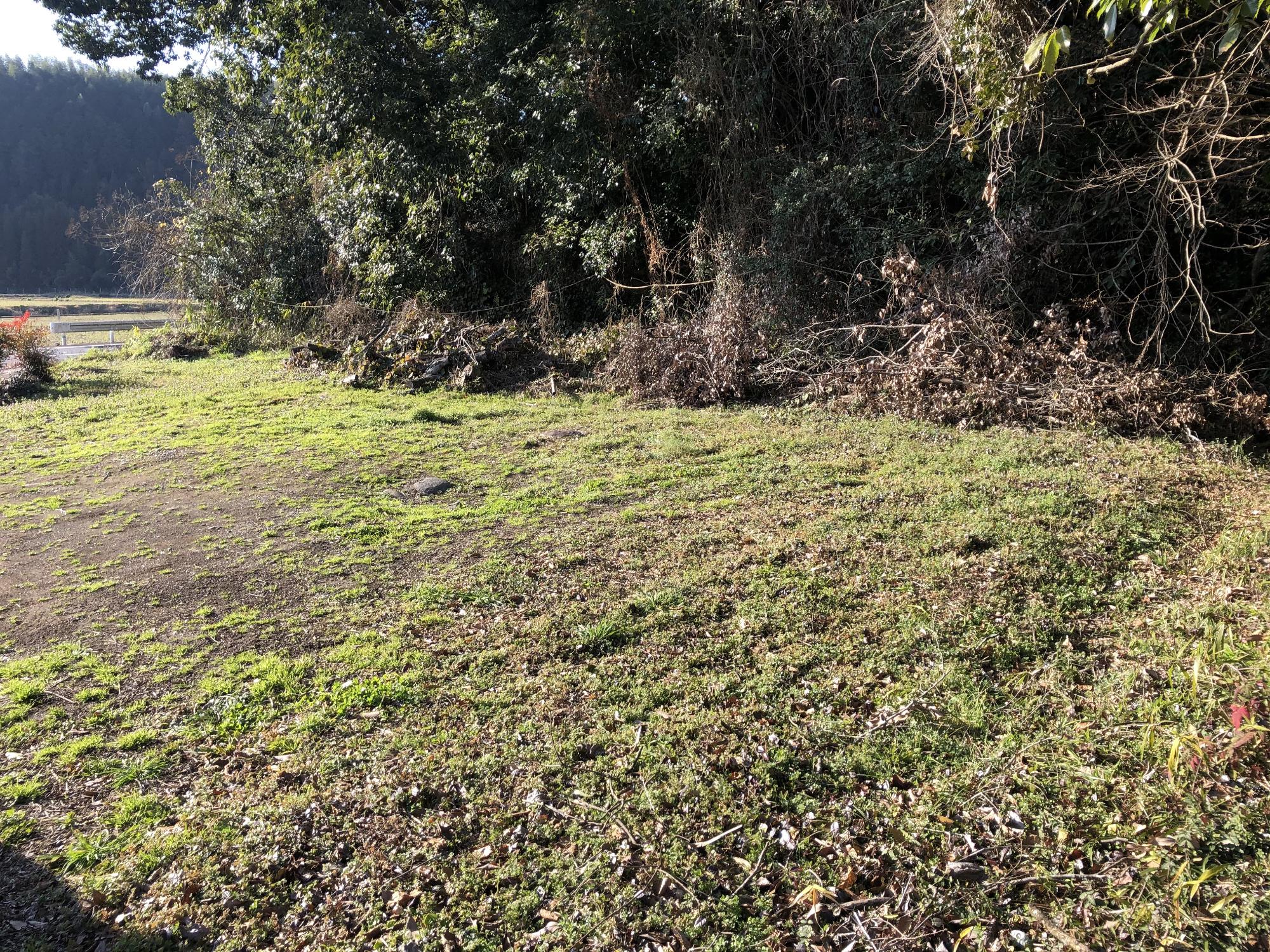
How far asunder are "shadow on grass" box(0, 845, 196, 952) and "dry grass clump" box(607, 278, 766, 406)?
8134 millimetres

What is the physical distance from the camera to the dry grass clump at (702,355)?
32.9 feet

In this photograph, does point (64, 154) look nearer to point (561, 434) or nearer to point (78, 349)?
point (78, 349)

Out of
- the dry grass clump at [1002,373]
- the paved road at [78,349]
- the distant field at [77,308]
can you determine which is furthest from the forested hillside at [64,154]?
the dry grass clump at [1002,373]

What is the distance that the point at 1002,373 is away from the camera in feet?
27.4

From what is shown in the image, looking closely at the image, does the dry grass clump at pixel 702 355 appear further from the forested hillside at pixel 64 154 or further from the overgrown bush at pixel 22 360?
the forested hillside at pixel 64 154

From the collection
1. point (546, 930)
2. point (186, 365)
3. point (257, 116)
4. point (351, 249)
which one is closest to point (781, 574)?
point (546, 930)

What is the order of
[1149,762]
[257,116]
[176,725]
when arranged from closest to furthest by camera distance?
[1149,762] < [176,725] < [257,116]

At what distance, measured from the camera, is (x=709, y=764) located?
3.34 meters

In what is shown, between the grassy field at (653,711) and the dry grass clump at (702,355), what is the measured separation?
10.7ft

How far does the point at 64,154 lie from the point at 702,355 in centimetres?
7496

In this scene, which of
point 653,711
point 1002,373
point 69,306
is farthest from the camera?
point 69,306

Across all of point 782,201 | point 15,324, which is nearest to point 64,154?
point 15,324

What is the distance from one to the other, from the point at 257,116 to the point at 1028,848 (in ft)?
67.4

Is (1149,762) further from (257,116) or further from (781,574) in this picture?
(257,116)
